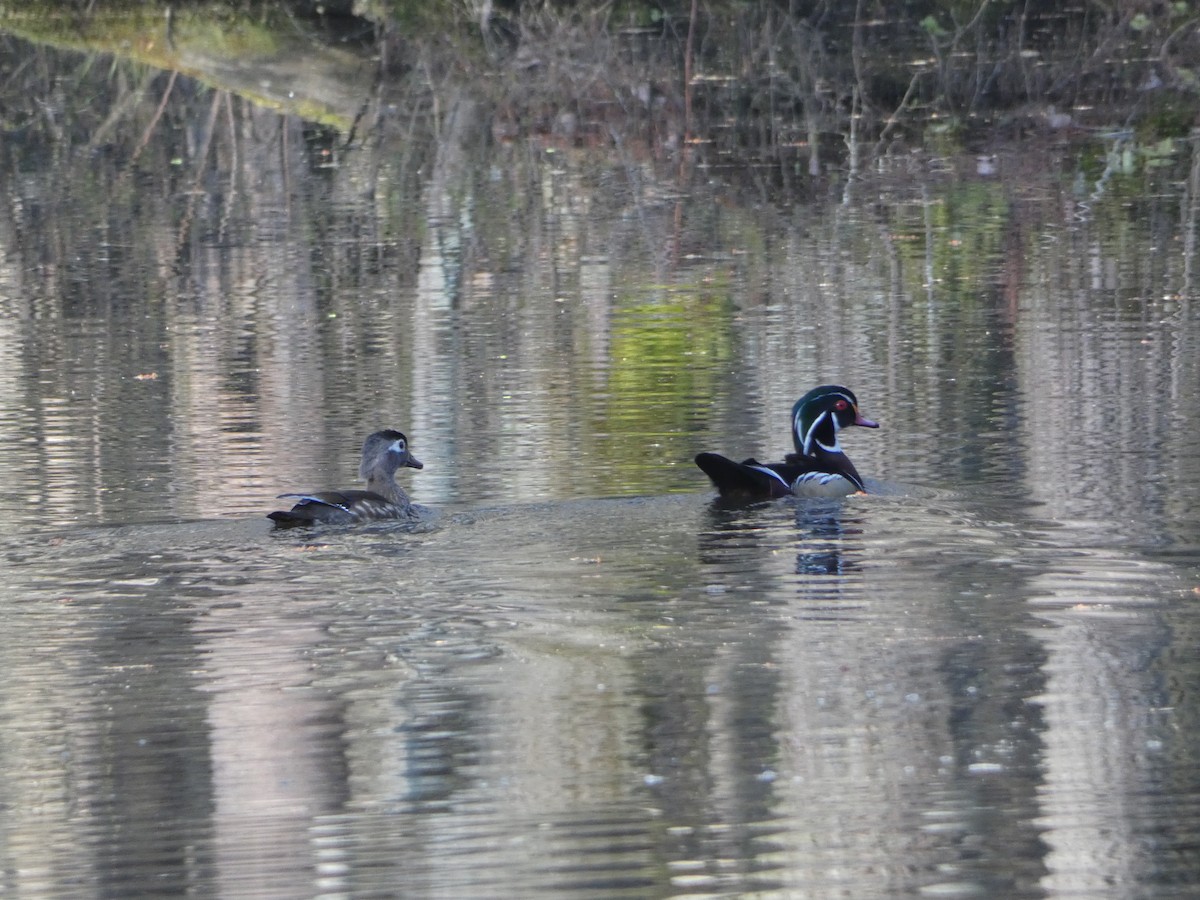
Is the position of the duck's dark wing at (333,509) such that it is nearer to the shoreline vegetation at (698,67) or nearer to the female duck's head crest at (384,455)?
the female duck's head crest at (384,455)

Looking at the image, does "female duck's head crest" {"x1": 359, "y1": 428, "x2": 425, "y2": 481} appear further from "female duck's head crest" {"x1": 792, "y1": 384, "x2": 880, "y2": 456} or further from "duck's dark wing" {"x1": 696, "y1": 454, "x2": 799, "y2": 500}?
"female duck's head crest" {"x1": 792, "y1": 384, "x2": 880, "y2": 456}

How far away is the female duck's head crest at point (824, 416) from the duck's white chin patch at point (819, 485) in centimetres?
48

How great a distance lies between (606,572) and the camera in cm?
912

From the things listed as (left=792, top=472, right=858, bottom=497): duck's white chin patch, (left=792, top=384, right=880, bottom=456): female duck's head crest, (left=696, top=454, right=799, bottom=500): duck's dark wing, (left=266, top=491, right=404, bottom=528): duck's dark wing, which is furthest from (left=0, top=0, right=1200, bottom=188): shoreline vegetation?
(left=266, top=491, right=404, bottom=528): duck's dark wing

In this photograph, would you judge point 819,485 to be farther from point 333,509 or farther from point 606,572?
point 333,509

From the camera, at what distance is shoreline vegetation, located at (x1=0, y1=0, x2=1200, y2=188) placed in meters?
24.9

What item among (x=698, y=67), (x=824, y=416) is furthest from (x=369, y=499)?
(x=698, y=67)

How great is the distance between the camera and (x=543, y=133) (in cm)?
2483

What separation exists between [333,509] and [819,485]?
2.19m

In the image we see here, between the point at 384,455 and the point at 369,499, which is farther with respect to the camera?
the point at 384,455

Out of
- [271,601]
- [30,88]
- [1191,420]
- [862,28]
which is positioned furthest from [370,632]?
[862,28]

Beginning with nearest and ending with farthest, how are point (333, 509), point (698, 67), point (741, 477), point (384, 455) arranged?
1. point (333, 509)
2. point (741, 477)
3. point (384, 455)
4. point (698, 67)

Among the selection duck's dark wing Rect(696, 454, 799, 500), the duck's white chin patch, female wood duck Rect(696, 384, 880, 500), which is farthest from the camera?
the duck's white chin patch

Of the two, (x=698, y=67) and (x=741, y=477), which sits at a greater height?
(x=698, y=67)
